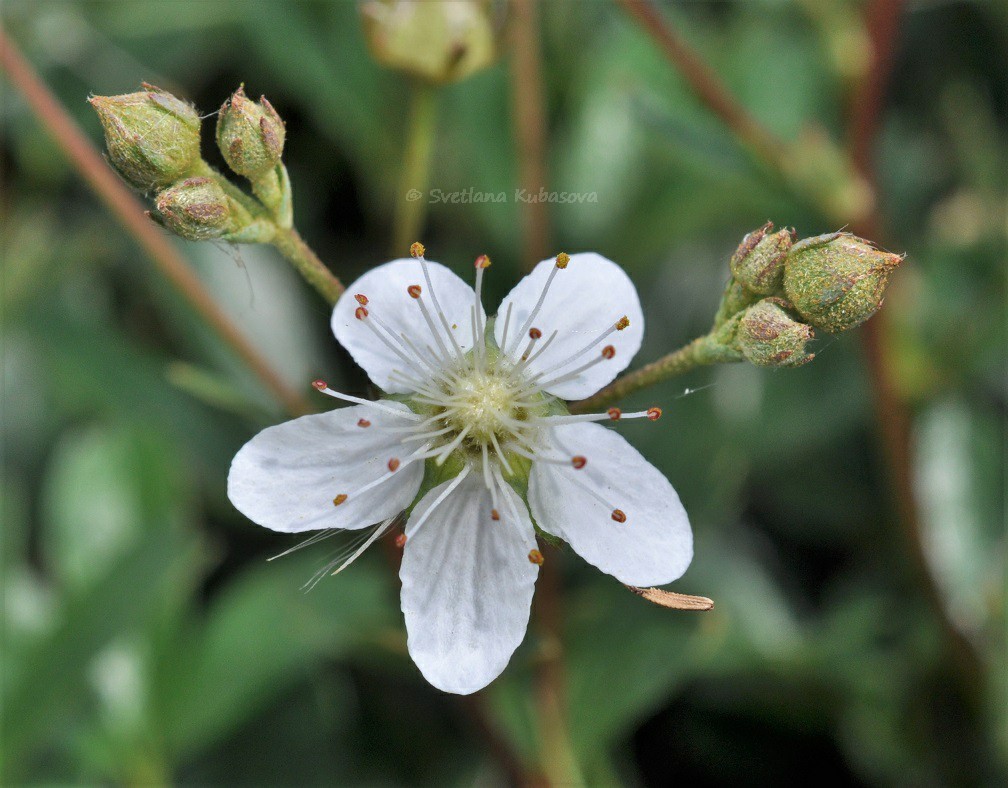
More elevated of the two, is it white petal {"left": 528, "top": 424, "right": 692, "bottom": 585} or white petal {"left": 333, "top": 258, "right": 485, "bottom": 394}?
white petal {"left": 333, "top": 258, "right": 485, "bottom": 394}

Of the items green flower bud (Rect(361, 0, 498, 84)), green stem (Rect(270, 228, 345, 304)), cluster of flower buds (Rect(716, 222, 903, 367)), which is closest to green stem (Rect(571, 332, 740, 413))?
cluster of flower buds (Rect(716, 222, 903, 367))

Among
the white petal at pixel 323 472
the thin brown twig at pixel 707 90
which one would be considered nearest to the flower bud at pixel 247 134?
the white petal at pixel 323 472

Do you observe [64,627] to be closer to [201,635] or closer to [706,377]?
[201,635]

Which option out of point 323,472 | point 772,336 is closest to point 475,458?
point 323,472

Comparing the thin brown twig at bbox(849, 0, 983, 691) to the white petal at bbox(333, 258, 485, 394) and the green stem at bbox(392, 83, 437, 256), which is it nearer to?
the green stem at bbox(392, 83, 437, 256)

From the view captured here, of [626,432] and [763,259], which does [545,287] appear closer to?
[763,259]

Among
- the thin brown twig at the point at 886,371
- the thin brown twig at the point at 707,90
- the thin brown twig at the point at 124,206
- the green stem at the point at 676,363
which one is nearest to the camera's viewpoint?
the green stem at the point at 676,363

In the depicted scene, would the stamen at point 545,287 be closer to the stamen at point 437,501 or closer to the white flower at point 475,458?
the white flower at point 475,458
